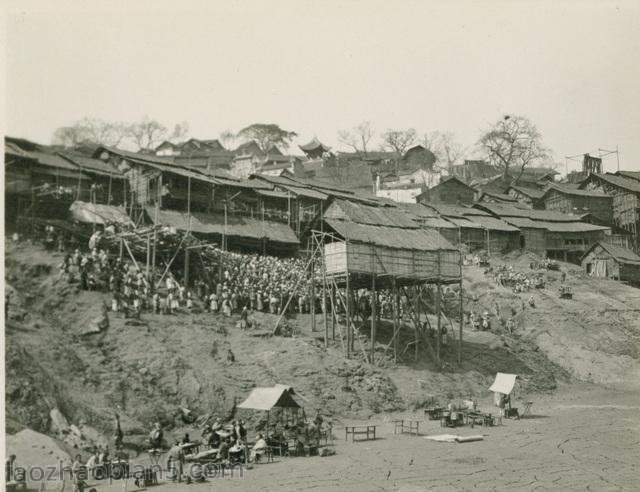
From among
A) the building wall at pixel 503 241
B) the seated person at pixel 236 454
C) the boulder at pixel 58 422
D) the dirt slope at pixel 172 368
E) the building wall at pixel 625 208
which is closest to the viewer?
the seated person at pixel 236 454

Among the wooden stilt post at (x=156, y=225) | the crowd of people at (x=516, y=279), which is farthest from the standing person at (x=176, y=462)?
the crowd of people at (x=516, y=279)

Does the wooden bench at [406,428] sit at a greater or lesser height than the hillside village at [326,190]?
lesser

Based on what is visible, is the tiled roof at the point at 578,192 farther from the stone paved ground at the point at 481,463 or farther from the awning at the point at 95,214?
the awning at the point at 95,214

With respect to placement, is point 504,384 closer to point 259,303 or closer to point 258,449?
point 259,303

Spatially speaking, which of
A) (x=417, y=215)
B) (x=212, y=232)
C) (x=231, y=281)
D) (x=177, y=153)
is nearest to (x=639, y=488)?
(x=231, y=281)

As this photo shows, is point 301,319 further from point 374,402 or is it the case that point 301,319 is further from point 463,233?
point 463,233

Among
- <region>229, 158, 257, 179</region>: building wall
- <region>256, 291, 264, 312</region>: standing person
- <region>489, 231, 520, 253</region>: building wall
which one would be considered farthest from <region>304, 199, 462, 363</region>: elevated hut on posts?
<region>229, 158, 257, 179</region>: building wall

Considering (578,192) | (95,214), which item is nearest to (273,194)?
(95,214)
